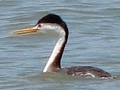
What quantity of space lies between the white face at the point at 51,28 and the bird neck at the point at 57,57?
2.5 inches

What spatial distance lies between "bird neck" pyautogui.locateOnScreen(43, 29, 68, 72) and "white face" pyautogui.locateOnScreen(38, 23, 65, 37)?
62 millimetres

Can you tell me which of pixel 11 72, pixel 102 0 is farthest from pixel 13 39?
pixel 102 0

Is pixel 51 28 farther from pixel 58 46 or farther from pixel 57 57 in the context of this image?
pixel 57 57

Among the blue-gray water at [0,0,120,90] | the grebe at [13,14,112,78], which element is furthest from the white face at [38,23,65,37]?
the blue-gray water at [0,0,120,90]

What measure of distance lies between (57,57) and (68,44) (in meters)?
2.60

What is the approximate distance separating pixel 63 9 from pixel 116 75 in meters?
6.17

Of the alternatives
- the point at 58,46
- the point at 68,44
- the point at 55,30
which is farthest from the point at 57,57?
the point at 68,44

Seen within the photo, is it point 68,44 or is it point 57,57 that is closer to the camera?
point 57,57

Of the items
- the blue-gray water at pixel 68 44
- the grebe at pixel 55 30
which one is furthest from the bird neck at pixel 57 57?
the blue-gray water at pixel 68 44

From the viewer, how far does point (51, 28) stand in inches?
567

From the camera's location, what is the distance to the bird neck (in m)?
14.4

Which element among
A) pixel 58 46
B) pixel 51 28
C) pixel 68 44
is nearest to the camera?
pixel 51 28

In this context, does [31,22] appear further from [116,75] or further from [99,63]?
[116,75]

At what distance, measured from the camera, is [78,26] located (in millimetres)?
18672
